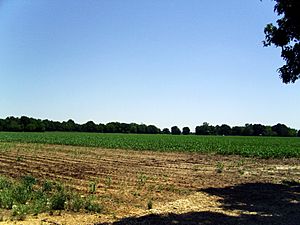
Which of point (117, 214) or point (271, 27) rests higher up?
point (271, 27)

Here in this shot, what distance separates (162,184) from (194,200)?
2.97 meters

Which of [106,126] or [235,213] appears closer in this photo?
[235,213]

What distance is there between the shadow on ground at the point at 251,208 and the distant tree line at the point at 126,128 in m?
115

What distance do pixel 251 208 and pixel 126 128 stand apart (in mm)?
133823

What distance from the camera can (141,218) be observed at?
7.72 m

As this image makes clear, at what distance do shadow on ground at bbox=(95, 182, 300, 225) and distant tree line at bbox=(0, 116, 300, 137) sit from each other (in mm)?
114813

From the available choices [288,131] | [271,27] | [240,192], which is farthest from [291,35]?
[288,131]

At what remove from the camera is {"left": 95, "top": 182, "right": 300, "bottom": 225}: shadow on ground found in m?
7.57

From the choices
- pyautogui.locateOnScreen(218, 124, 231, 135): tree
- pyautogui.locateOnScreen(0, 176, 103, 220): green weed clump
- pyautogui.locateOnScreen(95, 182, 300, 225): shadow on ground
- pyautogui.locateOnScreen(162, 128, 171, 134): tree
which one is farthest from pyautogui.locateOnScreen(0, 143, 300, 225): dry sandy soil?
pyautogui.locateOnScreen(162, 128, 171, 134): tree

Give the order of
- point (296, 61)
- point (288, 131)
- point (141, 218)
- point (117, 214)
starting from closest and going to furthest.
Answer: point (141, 218) < point (117, 214) < point (296, 61) < point (288, 131)

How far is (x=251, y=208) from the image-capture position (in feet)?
30.0

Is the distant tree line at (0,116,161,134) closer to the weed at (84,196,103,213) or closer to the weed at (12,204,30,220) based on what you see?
the weed at (84,196,103,213)

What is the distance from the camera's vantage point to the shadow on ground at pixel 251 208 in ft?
24.8

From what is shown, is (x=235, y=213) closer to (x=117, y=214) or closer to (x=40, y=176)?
(x=117, y=214)
